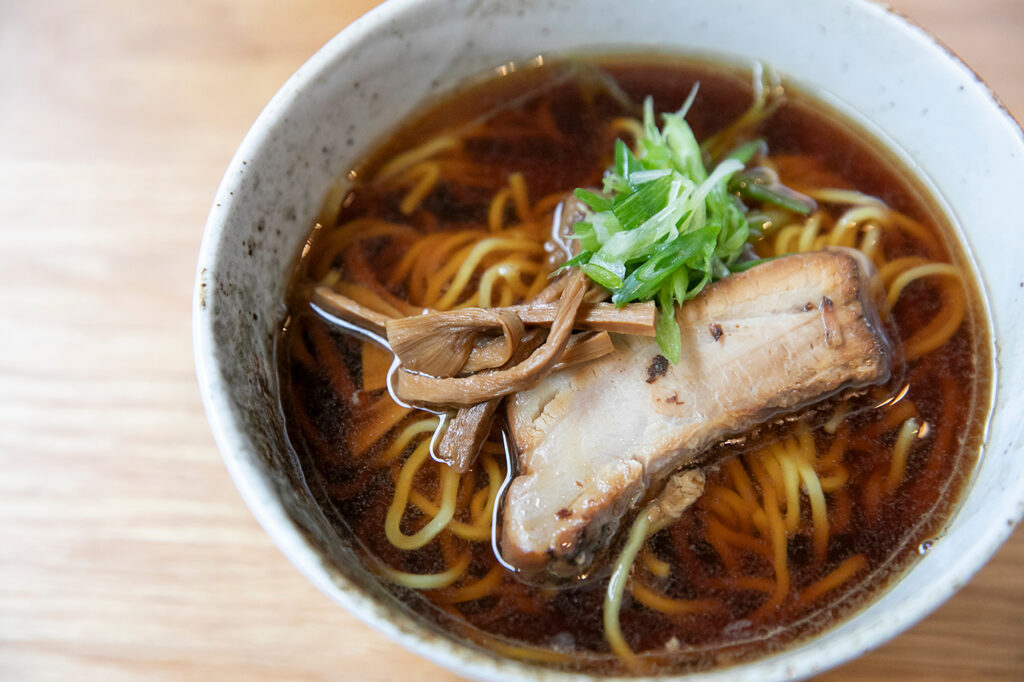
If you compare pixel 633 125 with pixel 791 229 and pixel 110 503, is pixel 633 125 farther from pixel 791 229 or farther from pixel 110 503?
pixel 110 503

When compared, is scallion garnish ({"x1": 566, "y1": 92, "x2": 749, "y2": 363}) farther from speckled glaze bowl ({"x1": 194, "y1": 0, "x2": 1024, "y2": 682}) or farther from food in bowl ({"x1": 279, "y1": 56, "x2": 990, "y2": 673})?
speckled glaze bowl ({"x1": 194, "y1": 0, "x2": 1024, "y2": 682})

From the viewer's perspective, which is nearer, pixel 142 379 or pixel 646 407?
pixel 646 407

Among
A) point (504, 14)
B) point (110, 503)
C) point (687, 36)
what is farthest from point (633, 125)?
point (110, 503)

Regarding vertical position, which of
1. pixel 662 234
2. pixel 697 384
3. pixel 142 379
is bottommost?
pixel 697 384

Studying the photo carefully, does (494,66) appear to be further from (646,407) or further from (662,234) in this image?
(646,407)

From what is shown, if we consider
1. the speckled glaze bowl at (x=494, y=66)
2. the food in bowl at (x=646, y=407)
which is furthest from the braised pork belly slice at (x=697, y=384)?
the speckled glaze bowl at (x=494, y=66)

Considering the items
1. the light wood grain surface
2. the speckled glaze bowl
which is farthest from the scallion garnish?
the light wood grain surface

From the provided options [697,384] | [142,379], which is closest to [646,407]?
[697,384]
